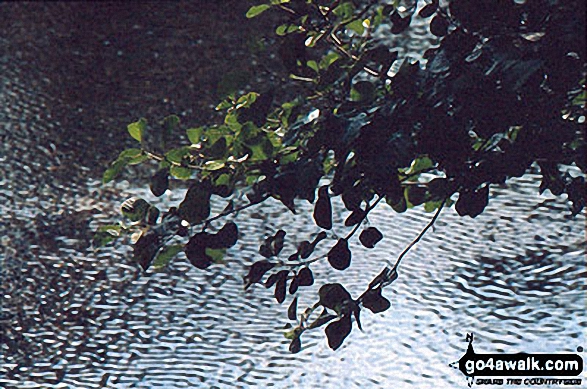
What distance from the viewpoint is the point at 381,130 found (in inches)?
57.3

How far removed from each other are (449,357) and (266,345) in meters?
0.44

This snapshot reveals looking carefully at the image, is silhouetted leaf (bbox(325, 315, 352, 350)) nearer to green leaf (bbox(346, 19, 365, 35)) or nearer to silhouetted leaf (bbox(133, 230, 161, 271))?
silhouetted leaf (bbox(133, 230, 161, 271))

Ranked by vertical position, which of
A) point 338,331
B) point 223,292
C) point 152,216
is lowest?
point 338,331

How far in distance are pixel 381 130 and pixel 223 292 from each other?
1.63m

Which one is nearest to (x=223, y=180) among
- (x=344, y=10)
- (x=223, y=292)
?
(x=344, y=10)

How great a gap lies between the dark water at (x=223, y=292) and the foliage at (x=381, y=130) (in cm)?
100

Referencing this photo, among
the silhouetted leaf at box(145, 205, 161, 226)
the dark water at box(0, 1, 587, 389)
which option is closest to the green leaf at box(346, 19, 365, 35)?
the silhouetted leaf at box(145, 205, 161, 226)

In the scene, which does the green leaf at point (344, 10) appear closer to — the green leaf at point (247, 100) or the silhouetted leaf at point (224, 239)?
the green leaf at point (247, 100)

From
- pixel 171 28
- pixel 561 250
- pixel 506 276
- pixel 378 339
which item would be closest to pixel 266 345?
pixel 378 339

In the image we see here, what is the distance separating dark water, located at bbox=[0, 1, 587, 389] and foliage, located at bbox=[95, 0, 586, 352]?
1.00m

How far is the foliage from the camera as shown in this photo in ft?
4.68

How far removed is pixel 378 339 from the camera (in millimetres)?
2703

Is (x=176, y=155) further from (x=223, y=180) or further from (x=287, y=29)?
(x=287, y=29)

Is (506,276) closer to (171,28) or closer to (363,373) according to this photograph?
(363,373)
